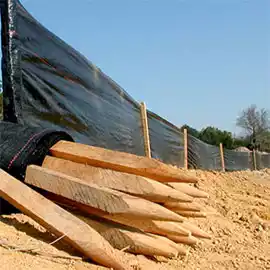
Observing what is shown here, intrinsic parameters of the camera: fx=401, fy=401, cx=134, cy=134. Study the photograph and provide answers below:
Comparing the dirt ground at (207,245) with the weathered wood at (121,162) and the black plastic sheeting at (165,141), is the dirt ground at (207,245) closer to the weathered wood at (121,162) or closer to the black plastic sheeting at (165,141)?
the weathered wood at (121,162)

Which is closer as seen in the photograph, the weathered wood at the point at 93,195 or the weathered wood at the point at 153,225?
the weathered wood at the point at 93,195


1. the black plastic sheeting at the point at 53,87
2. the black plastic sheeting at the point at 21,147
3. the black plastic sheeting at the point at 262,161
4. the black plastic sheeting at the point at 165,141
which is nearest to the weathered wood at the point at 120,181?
the black plastic sheeting at the point at 21,147

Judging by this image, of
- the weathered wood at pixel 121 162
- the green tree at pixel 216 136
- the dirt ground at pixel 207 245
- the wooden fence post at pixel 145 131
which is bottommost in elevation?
the dirt ground at pixel 207 245

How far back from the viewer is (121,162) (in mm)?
2646

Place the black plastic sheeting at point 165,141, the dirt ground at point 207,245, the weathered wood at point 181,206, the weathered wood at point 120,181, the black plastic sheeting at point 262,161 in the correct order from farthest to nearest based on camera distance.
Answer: the black plastic sheeting at point 262,161 → the black plastic sheeting at point 165,141 → the weathered wood at point 181,206 → the weathered wood at point 120,181 → the dirt ground at point 207,245

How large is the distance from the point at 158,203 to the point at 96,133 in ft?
6.00

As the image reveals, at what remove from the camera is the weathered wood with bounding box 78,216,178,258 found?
2.54 metres

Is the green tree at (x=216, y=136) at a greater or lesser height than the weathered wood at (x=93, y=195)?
greater

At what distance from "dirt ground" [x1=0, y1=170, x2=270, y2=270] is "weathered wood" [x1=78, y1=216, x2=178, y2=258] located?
0.21 ft

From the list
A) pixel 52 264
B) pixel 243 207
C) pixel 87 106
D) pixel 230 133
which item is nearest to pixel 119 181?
pixel 52 264

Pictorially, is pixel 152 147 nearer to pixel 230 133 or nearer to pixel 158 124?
pixel 158 124

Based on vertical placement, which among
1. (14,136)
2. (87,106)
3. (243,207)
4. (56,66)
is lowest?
(243,207)

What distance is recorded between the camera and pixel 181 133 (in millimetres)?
8047

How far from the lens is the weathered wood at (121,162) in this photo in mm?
2574
